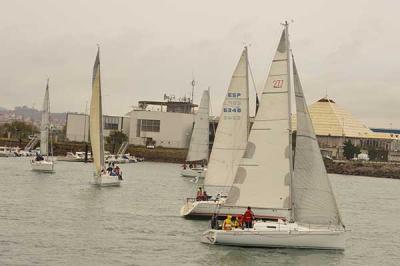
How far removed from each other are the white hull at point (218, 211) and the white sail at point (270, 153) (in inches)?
32.4

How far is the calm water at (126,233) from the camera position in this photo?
110 feet

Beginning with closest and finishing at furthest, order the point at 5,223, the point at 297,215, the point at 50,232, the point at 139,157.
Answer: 1. the point at 297,215
2. the point at 50,232
3. the point at 5,223
4. the point at 139,157

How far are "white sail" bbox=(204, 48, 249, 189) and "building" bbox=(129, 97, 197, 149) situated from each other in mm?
121166

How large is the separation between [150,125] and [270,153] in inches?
5316

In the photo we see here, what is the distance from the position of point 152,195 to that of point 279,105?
108 ft

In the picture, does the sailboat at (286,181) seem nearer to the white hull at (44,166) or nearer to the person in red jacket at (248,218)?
the person in red jacket at (248,218)

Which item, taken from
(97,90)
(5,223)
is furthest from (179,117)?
(5,223)

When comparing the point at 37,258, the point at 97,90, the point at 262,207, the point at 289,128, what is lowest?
the point at 37,258

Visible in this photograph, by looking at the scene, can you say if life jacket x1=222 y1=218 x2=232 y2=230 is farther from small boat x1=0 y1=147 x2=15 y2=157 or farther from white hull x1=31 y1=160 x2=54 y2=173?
small boat x1=0 y1=147 x2=15 y2=157

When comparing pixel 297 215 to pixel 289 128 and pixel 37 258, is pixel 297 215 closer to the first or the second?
pixel 289 128

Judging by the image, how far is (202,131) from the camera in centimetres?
8300

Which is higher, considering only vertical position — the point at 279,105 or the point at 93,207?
the point at 279,105

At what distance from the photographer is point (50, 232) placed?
3934cm

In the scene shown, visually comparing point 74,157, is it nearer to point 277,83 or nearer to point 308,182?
point 277,83
